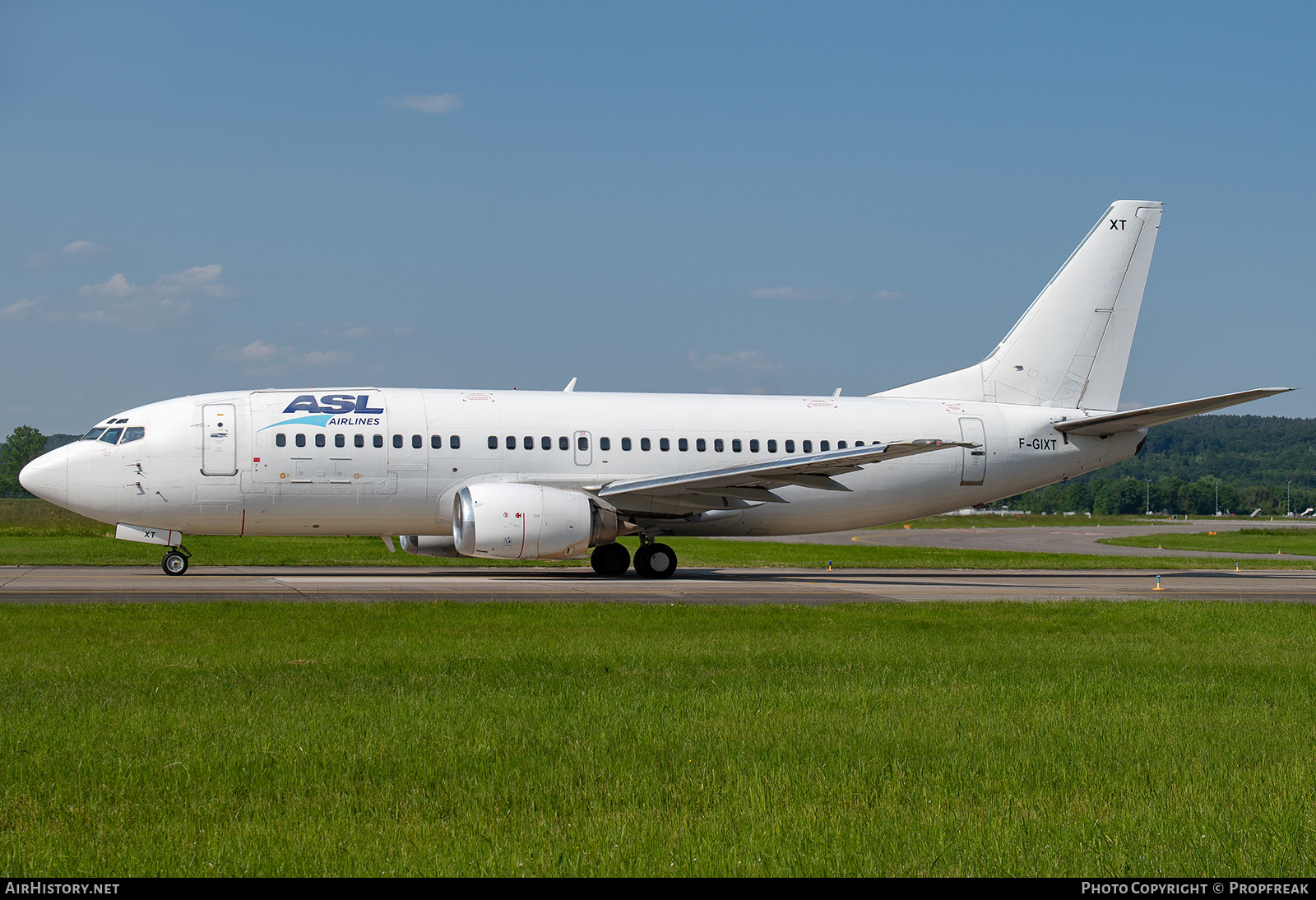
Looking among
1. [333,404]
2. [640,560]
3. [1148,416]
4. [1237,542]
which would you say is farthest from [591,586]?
[1237,542]

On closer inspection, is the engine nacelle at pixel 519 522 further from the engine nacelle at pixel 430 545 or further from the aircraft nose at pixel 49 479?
the aircraft nose at pixel 49 479

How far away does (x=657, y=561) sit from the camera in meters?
25.5

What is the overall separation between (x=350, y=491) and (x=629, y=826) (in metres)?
19.4

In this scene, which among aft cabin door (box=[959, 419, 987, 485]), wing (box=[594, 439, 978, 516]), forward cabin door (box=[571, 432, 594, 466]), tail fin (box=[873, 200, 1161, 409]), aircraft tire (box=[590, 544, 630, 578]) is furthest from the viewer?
tail fin (box=[873, 200, 1161, 409])

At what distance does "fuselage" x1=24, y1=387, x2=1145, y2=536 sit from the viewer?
23.6m

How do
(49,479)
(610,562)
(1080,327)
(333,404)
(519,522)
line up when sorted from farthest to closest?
(1080,327), (610,562), (333,404), (49,479), (519,522)

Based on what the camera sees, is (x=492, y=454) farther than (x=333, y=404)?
Yes

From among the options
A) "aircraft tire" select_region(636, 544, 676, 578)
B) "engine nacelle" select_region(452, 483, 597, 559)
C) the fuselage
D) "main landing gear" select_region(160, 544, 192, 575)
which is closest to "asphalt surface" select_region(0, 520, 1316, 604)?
"aircraft tire" select_region(636, 544, 676, 578)

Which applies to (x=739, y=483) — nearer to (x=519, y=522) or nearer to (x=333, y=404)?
(x=519, y=522)

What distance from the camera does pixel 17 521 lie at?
155 feet

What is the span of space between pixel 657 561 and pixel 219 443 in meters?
9.72

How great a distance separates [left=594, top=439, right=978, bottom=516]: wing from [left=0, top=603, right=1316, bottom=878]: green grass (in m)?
11.1

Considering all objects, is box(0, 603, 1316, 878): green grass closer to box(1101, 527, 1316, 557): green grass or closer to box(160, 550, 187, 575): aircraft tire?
box(160, 550, 187, 575): aircraft tire
